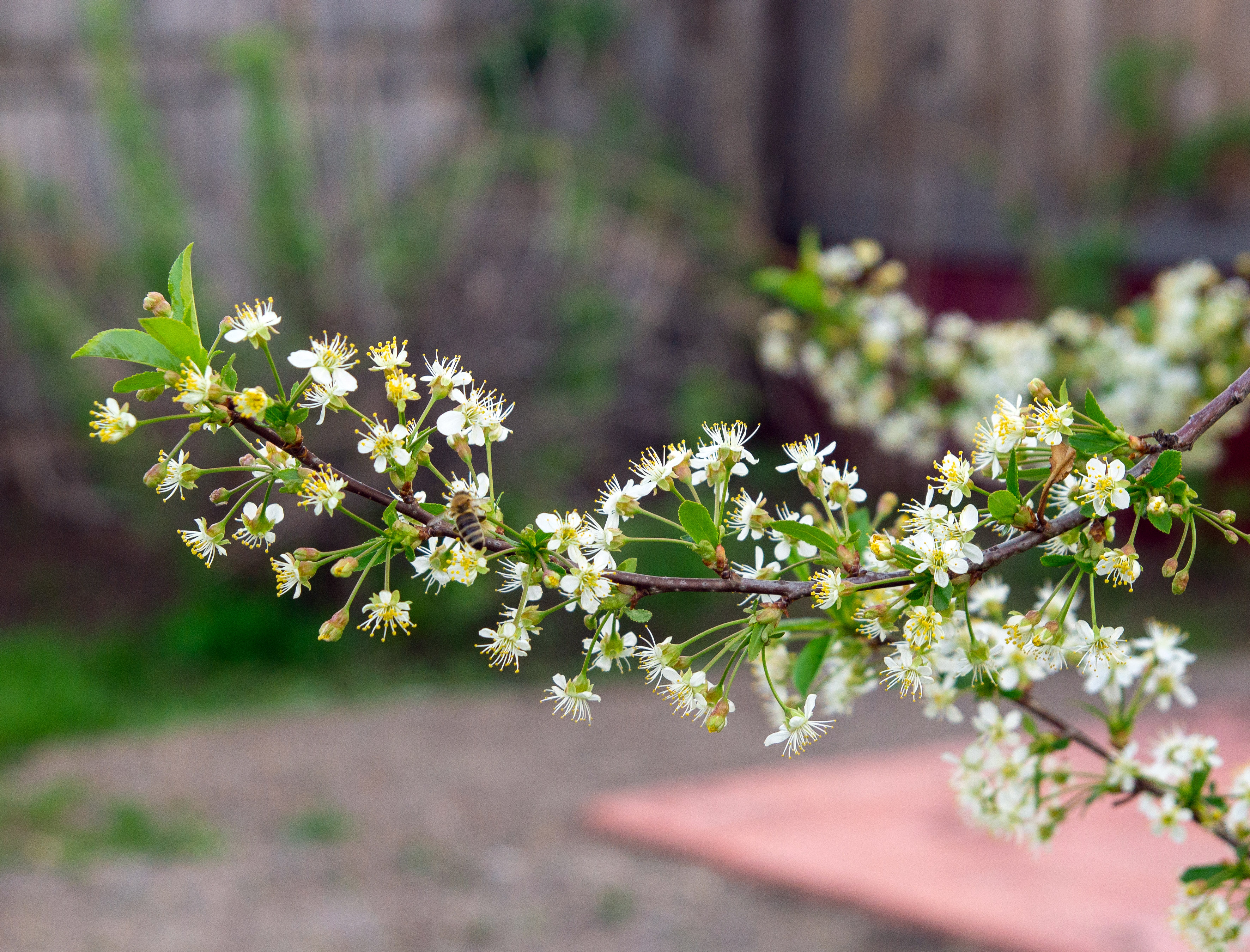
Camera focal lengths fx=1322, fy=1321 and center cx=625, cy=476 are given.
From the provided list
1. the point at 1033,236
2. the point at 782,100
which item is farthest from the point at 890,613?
the point at 782,100

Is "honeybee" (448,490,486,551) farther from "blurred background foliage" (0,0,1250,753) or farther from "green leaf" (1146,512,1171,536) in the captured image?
"blurred background foliage" (0,0,1250,753)

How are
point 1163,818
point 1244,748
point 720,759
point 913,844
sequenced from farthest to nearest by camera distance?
point 720,759 → point 1244,748 → point 913,844 → point 1163,818

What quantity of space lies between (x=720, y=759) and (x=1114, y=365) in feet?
7.09

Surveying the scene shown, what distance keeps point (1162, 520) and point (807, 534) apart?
19 cm

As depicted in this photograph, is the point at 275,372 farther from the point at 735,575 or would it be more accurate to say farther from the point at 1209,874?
the point at 1209,874

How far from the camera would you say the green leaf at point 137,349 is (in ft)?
2.31

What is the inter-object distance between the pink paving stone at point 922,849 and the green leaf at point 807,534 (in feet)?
6.05

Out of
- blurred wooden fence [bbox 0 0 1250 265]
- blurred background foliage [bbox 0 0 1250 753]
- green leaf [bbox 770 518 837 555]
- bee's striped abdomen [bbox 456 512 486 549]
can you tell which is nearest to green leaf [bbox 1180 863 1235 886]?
green leaf [bbox 770 518 837 555]

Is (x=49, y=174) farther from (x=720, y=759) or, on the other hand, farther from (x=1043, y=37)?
(x=1043, y=37)

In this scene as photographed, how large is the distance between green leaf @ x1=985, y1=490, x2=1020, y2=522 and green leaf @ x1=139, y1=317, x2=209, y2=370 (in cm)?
43

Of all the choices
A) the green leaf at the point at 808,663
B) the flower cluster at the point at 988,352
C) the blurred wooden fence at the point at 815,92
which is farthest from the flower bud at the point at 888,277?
the blurred wooden fence at the point at 815,92

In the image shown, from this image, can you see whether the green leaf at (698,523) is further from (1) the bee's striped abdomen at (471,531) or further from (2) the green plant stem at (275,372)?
(2) the green plant stem at (275,372)

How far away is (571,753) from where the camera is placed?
378cm

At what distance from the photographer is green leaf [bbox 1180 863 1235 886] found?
98 centimetres
